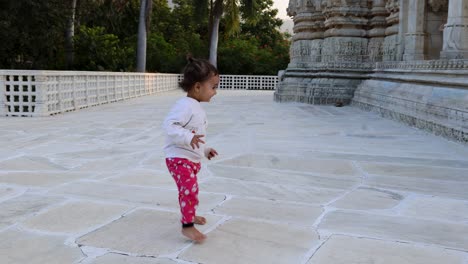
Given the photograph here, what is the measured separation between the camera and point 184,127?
2.61 meters

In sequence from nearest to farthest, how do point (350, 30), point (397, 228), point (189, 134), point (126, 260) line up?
point (126, 260) < point (189, 134) < point (397, 228) < point (350, 30)

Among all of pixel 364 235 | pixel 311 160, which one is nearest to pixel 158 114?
pixel 311 160

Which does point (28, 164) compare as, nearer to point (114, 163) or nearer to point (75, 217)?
point (114, 163)

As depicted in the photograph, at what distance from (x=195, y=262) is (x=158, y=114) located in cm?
748

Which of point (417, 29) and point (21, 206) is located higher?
point (417, 29)

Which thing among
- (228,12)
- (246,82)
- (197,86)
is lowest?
(197,86)

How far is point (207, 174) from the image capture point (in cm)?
414

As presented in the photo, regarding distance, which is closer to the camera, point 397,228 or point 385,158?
point 397,228

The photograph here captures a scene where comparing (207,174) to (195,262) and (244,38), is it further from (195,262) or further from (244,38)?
(244,38)

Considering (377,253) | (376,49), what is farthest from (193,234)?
(376,49)

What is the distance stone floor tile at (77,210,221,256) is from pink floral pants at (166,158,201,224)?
0.14 m

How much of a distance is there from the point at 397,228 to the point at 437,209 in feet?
1.79

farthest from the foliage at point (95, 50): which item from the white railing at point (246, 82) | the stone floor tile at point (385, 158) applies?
the stone floor tile at point (385, 158)

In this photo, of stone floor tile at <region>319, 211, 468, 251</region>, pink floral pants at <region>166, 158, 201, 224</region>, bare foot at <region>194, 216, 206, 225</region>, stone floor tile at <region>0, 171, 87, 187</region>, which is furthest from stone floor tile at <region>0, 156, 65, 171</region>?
stone floor tile at <region>319, 211, 468, 251</region>
